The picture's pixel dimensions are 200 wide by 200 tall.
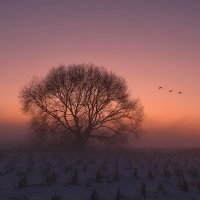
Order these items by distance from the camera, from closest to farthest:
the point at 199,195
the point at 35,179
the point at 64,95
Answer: the point at 199,195, the point at 35,179, the point at 64,95

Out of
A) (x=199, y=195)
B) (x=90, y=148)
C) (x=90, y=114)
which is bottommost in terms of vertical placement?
(x=199, y=195)

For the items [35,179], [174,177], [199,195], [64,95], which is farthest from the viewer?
[64,95]

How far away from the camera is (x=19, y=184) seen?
906 centimetres

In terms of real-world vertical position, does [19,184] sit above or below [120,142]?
below

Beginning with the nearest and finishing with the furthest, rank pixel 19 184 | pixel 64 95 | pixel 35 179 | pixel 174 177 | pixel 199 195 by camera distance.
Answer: pixel 199 195 < pixel 19 184 < pixel 35 179 < pixel 174 177 < pixel 64 95

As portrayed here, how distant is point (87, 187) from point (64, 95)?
23.3m

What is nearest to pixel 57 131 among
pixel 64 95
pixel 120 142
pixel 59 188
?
pixel 64 95

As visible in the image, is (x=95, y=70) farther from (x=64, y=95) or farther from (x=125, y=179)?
(x=125, y=179)

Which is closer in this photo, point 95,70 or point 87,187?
point 87,187

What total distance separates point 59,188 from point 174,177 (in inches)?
180

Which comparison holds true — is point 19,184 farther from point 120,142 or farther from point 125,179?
point 120,142

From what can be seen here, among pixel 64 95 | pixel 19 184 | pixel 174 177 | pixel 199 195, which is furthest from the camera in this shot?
pixel 64 95

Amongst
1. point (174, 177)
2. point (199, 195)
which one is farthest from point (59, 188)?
point (174, 177)

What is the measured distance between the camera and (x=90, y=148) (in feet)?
109
